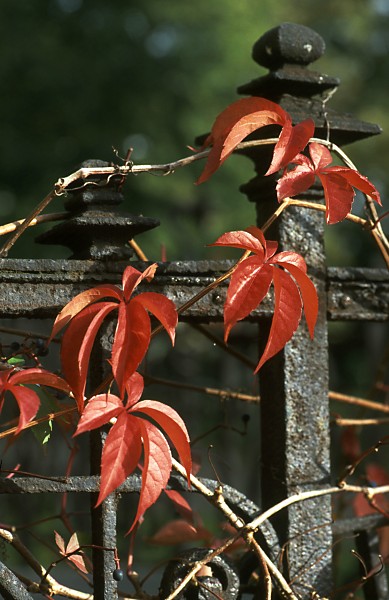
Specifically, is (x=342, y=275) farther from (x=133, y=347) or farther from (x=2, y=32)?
(x=2, y=32)

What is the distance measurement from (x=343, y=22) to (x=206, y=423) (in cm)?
828

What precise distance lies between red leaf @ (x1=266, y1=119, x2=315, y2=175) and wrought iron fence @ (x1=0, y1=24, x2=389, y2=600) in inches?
6.7

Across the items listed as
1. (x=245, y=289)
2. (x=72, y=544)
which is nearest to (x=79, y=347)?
(x=245, y=289)

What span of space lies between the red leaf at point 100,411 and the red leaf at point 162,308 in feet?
0.32

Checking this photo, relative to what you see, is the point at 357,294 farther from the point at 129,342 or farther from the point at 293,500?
the point at 129,342

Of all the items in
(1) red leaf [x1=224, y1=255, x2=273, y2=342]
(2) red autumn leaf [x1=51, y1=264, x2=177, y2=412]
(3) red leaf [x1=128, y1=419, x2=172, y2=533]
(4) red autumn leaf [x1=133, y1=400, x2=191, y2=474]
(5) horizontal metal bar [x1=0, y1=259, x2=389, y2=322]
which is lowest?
(3) red leaf [x1=128, y1=419, x2=172, y2=533]

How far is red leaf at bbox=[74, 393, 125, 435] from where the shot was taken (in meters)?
0.95

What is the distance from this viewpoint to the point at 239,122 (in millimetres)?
1120

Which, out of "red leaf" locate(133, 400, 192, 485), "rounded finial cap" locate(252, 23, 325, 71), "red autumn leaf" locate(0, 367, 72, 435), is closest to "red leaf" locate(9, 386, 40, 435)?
"red autumn leaf" locate(0, 367, 72, 435)

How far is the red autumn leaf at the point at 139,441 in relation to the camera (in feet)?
3.10

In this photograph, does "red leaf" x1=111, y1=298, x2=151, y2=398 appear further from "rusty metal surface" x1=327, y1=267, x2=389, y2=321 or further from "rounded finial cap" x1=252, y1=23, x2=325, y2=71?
"rounded finial cap" x1=252, y1=23, x2=325, y2=71

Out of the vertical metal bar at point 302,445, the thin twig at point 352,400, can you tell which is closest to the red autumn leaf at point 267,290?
the vertical metal bar at point 302,445

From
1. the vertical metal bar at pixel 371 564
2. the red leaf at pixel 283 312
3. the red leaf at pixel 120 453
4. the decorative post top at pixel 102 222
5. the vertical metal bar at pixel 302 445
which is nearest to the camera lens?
the red leaf at pixel 120 453

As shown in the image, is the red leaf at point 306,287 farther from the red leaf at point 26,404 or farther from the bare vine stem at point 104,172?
the red leaf at point 26,404
